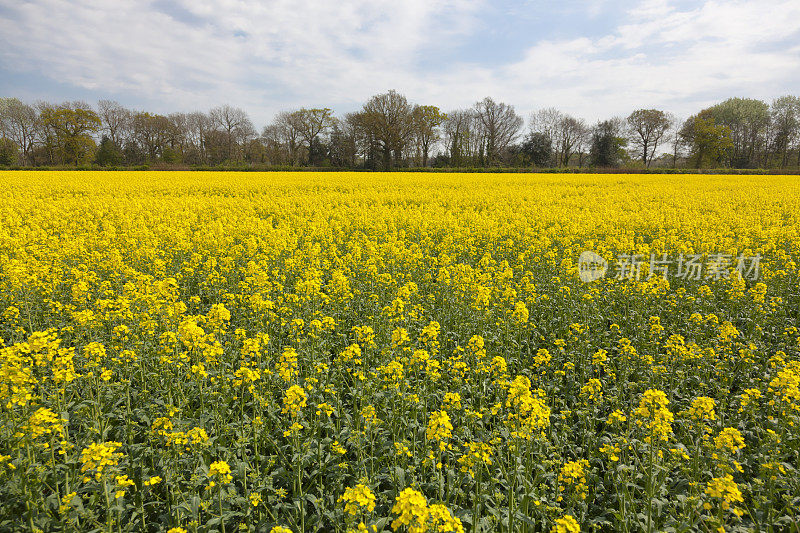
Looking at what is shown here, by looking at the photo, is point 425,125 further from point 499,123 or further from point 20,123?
point 20,123

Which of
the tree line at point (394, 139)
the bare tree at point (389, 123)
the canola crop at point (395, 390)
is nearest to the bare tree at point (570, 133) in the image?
the tree line at point (394, 139)

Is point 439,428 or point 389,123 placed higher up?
point 389,123

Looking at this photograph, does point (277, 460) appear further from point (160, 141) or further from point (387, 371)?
point (160, 141)

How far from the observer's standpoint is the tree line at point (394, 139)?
2328 inches

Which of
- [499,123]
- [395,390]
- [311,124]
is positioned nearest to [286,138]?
[311,124]

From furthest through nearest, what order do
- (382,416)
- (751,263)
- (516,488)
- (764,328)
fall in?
(751,263) → (764,328) → (382,416) → (516,488)

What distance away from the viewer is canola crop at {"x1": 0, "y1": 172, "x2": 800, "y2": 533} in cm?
323

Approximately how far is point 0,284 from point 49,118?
70551 mm

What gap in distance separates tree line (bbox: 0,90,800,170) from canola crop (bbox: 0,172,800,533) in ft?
167

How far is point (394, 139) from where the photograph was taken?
58688mm

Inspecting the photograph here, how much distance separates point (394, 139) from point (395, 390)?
57.9 metres

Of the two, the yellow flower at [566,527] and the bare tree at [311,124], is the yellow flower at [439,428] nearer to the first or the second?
the yellow flower at [566,527]

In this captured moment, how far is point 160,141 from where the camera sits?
69625 millimetres

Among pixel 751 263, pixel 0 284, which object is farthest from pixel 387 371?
pixel 751 263
